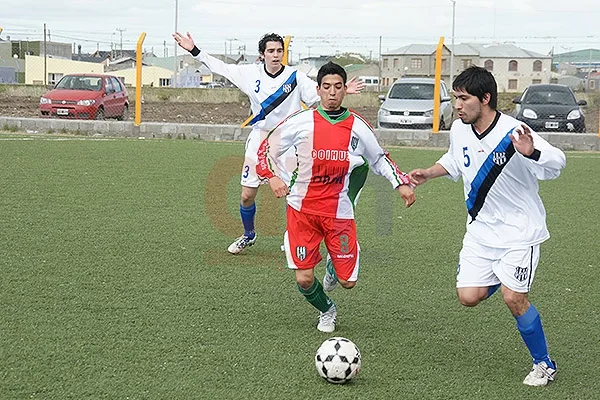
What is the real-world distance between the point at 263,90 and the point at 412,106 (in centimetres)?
1143

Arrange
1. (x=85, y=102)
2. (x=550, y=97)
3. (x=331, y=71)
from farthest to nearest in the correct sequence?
(x=85, y=102) < (x=550, y=97) < (x=331, y=71)

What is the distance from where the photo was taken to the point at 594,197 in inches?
463

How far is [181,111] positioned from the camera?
28.1 metres

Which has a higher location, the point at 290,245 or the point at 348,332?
the point at 290,245

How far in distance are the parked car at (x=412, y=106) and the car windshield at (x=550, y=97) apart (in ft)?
5.82

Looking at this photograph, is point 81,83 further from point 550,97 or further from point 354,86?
point 354,86

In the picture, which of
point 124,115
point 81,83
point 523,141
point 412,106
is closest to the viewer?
point 523,141

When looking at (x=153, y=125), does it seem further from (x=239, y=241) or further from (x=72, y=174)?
(x=239, y=241)

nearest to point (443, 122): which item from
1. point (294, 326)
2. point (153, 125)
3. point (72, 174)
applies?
point (153, 125)

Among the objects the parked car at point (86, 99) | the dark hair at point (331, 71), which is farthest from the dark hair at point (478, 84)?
the parked car at point (86, 99)

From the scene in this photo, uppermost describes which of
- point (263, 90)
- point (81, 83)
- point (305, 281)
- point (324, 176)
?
point (81, 83)

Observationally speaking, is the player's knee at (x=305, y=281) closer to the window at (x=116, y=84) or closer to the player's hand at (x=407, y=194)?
the player's hand at (x=407, y=194)

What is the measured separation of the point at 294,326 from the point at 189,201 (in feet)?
16.7

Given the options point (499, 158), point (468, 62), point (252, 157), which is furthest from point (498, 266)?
point (468, 62)
